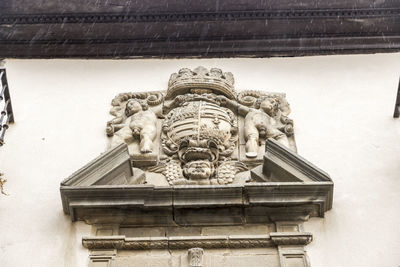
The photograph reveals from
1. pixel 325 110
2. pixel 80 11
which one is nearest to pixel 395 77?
pixel 325 110

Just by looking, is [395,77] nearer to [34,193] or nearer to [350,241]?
[350,241]

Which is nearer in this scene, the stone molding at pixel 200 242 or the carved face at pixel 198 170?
the stone molding at pixel 200 242

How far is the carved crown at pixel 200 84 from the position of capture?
7797mm

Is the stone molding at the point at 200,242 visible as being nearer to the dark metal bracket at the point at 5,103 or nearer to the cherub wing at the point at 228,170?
the cherub wing at the point at 228,170

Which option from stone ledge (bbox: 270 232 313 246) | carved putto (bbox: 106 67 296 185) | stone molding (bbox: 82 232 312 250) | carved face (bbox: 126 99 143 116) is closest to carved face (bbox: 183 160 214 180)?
carved putto (bbox: 106 67 296 185)

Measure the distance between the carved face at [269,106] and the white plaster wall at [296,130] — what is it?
24cm

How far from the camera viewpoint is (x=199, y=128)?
6.99 metres

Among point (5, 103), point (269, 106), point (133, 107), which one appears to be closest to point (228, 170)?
point (269, 106)

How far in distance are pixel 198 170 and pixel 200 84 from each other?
58.1 inches

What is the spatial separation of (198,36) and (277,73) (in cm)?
120

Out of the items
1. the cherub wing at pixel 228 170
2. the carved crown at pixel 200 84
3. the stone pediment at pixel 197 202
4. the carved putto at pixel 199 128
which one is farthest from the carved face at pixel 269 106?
the stone pediment at pixel 197 202

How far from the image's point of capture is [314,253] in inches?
236

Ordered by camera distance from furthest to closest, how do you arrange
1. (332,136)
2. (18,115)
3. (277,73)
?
(277,73), (18,115), (332,136)

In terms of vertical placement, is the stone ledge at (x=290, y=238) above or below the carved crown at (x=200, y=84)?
below
